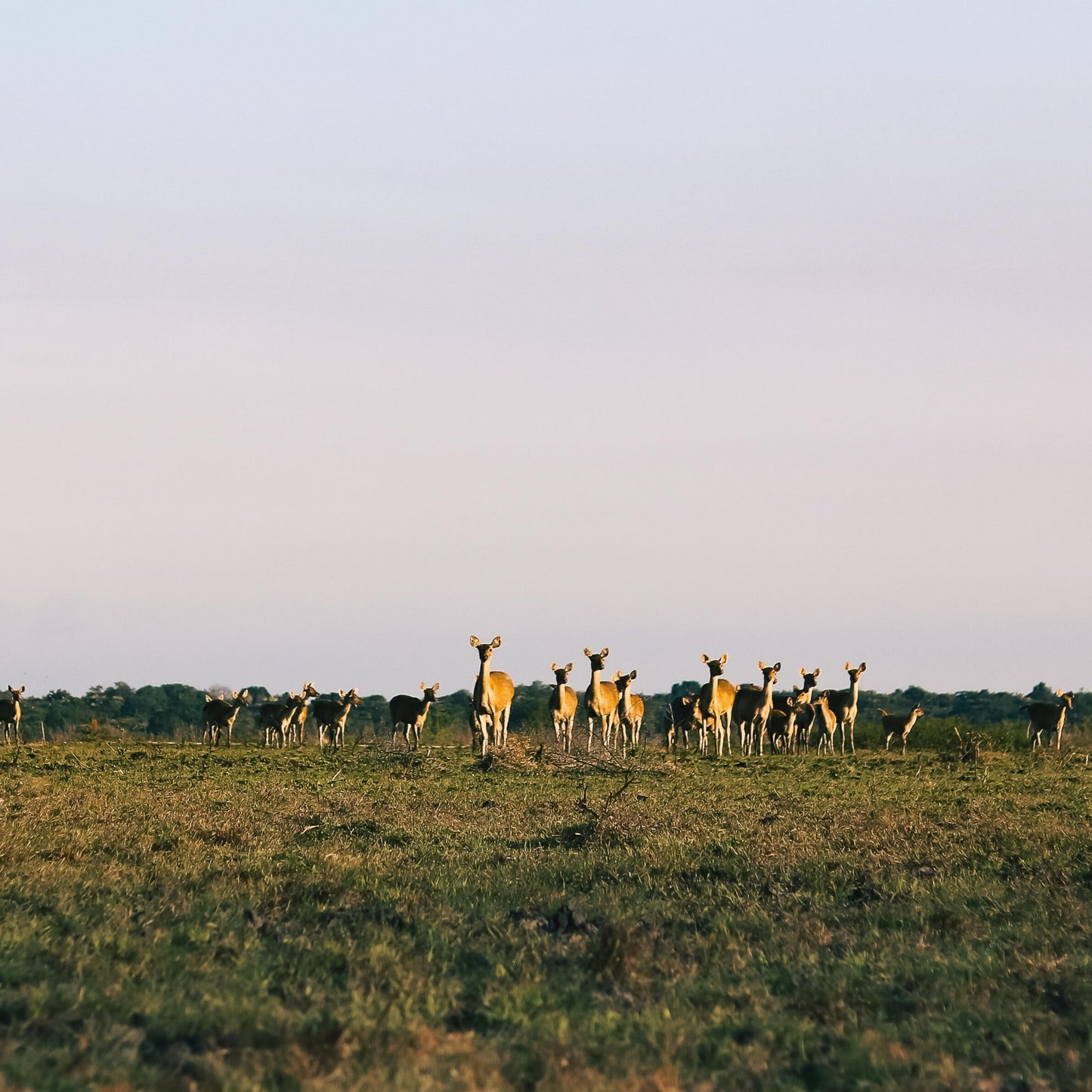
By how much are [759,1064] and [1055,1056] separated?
1.82 m

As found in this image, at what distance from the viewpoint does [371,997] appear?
28.2ft

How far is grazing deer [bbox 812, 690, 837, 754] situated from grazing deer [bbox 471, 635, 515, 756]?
11496mm

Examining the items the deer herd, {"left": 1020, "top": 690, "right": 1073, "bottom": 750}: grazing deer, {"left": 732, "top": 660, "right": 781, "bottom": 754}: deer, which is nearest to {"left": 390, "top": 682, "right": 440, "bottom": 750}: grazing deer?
the deer herd

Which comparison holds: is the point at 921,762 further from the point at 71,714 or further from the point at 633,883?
the point at 71,714

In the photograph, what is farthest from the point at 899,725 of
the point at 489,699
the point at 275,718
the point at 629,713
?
the point at 275,718

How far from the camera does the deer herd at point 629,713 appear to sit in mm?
38469

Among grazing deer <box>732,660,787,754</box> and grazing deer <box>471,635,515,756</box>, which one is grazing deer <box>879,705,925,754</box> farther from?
grazing deer <box>471,635,515,756</box>

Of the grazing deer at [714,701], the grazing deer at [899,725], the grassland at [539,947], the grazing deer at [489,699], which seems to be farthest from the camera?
the grazing deer at [899,725]

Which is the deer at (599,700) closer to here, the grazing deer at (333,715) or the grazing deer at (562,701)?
the grazing deer at (562,701)

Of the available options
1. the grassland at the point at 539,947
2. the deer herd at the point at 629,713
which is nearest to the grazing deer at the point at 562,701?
the deer herd at the point at 629,713

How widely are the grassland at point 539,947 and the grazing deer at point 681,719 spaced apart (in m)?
22.3

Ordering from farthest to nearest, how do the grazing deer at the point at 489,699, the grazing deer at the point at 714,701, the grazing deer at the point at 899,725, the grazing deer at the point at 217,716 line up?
the grazing deer at the point at 217,716, the grazing deer at the point at 899,725, the grazing deer at the point at 714,701, the grazing deer at the point at 489,699

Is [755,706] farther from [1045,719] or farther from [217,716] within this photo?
[217,716]

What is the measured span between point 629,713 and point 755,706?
14.5 feet
